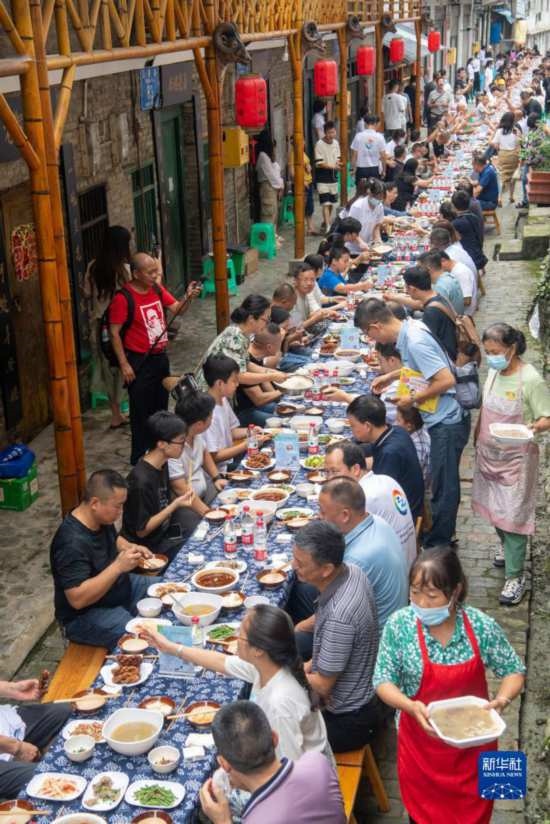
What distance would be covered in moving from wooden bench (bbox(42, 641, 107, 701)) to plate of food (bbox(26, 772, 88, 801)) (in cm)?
126

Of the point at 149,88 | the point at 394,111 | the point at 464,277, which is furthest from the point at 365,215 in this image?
the point at 394,111

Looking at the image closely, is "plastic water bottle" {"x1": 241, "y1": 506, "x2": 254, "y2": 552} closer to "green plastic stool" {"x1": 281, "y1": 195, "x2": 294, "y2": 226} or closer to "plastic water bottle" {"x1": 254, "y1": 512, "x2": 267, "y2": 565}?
"plastic water bottle" {"x1": 254, "y1": 512, "x2": 267, "y2": 565}

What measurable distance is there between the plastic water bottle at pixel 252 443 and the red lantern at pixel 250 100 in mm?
6020

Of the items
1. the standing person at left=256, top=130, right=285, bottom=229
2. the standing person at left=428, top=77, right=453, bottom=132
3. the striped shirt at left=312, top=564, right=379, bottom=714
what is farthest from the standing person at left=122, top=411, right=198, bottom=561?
the standing person at left=428, top=77, right=453, bottom=132

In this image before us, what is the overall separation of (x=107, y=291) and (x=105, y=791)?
652 cm

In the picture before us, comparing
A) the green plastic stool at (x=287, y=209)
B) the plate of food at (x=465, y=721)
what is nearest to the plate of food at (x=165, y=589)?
the plate of food at (x=465, y=721)

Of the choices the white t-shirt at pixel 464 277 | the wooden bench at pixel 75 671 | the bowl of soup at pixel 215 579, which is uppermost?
the white t-shirt at pixel 464 277

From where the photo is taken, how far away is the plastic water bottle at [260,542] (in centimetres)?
649

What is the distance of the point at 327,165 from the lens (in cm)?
1962

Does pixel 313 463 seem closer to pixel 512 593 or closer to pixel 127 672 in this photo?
pixel 512 593

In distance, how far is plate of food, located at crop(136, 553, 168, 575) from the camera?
6602mm

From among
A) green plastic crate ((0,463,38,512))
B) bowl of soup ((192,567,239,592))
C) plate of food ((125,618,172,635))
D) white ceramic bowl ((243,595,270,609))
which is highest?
plate of food ((125,618,172,635))

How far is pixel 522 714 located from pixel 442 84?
2773 centimetres

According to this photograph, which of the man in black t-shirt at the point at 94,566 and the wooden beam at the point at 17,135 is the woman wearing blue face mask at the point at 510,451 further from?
the wooden beam at the point at 17,135
